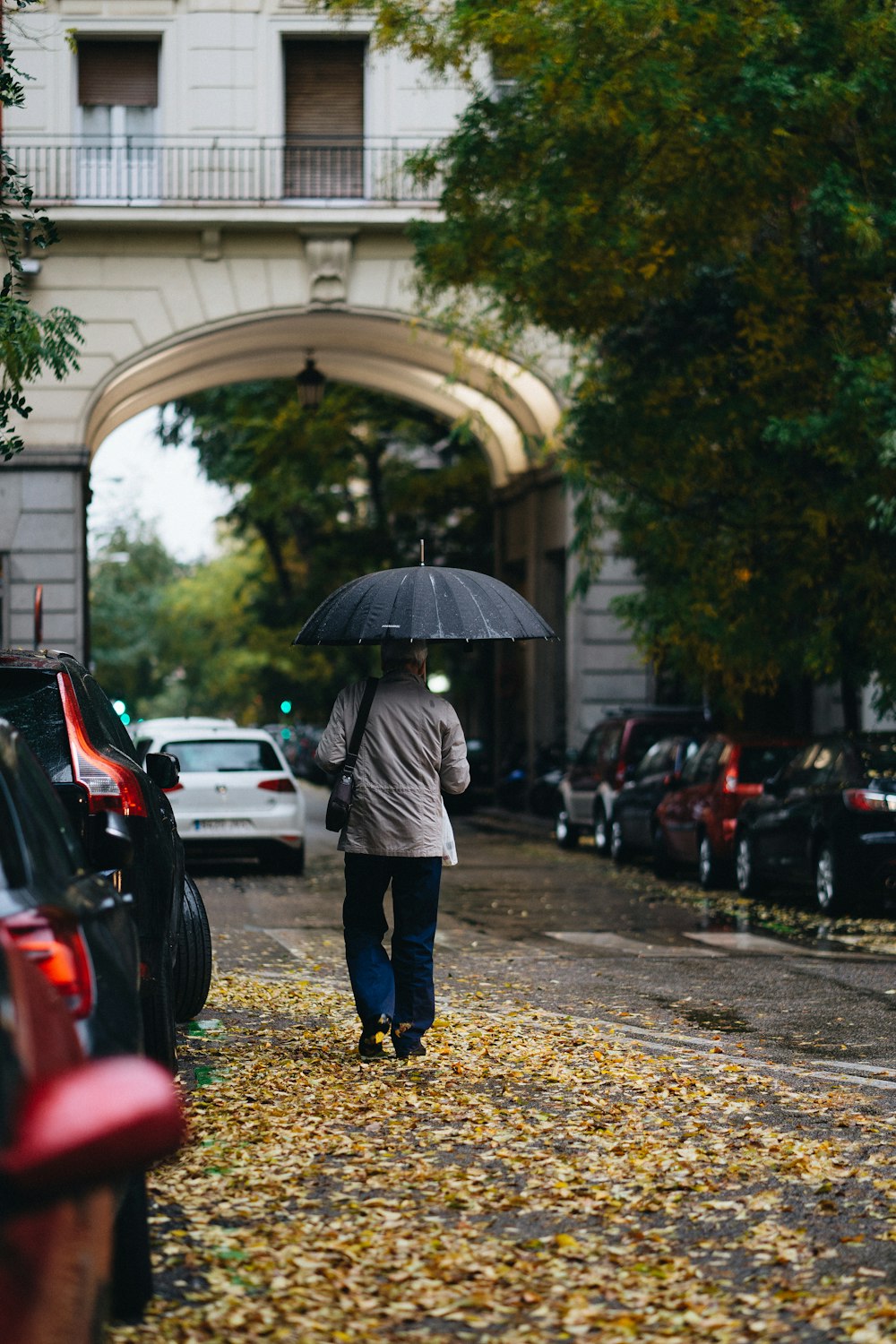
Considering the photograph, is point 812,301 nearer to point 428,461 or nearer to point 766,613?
point 766,613

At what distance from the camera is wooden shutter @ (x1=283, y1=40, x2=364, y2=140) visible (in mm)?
29797

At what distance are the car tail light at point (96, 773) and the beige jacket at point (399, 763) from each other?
4.30 feet

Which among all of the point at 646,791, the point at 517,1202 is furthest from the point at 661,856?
the point at 517,1202

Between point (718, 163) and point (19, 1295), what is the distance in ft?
49.4

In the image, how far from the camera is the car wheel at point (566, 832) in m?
26.7

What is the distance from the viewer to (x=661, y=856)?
21000 millimetres

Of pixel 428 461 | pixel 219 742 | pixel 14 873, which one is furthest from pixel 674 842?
pixel 428 461

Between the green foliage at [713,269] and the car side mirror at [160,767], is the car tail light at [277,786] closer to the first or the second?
the green foliage at [713,269]

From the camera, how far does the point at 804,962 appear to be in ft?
42.2

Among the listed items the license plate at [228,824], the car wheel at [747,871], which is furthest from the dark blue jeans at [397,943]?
the license plate at [228,824]

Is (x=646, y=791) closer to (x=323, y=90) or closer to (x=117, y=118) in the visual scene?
(x=323, y=90)

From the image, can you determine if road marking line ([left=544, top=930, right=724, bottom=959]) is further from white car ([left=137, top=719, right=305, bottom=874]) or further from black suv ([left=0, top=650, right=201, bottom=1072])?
white car ([left=137, top=719, right=305, bottom=874])

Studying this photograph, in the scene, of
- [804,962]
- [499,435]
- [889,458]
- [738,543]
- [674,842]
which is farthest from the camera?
[499,435]

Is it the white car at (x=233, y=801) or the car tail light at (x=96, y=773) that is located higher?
the car tail light at (x=96, y=773)
